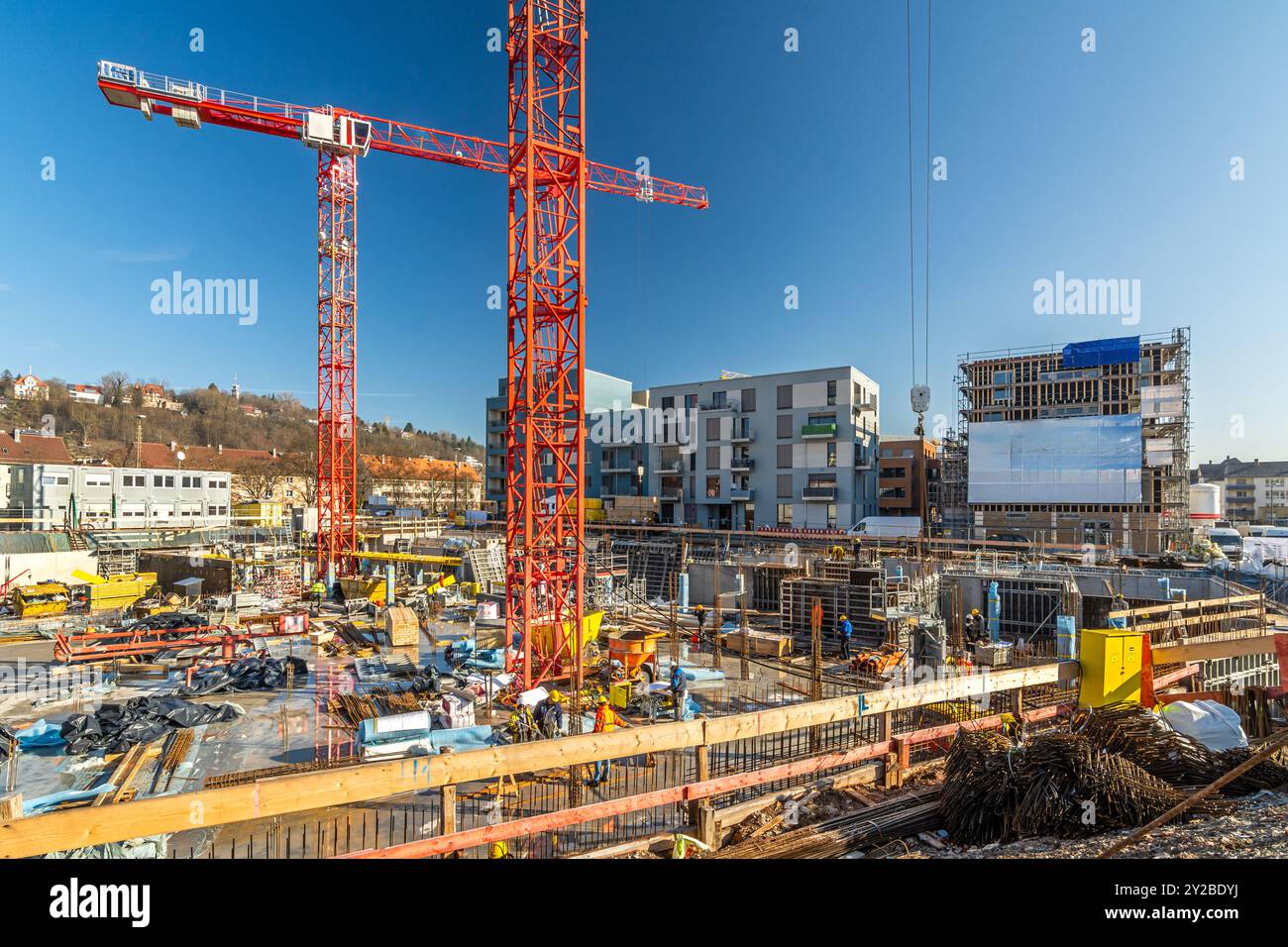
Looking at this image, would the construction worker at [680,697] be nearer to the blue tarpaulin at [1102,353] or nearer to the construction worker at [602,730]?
the construction worker at [602,730]

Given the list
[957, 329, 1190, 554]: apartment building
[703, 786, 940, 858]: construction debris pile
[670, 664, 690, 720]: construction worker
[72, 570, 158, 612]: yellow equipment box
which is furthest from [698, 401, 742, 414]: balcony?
[703, 786, 940, 858]: construction debris pile

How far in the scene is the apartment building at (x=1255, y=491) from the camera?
78.8 m

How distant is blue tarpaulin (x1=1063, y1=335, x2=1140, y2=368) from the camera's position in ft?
124

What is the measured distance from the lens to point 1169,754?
5270 millimetres

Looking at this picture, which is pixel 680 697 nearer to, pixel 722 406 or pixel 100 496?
pixel 722 406

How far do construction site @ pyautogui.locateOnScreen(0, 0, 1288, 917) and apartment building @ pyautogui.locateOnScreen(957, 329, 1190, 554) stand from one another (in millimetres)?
188

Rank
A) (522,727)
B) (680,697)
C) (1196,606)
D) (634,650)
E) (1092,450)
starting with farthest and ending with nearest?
1. (1092,450)
2. (634,650)
3. (1196,606)
4. (680,697)
5. (522,727)

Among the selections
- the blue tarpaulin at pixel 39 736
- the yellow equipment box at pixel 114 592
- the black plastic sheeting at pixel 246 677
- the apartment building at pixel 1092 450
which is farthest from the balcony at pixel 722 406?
the blue tarpaulin at pixel 39 736

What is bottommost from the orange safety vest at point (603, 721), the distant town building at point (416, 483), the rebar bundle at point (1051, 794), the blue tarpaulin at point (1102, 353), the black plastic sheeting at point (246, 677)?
the black plastic sheeting at point (246, 677)

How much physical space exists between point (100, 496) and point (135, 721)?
1710 inches

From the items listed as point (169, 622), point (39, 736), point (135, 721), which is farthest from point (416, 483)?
point (39, 736)

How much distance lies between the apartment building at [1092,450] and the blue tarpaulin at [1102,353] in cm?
5
